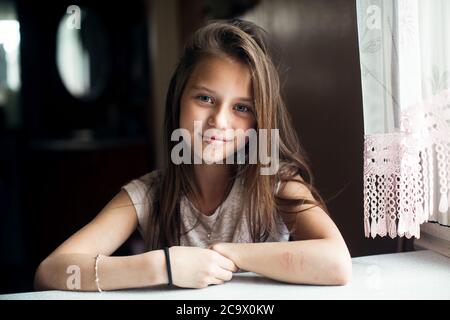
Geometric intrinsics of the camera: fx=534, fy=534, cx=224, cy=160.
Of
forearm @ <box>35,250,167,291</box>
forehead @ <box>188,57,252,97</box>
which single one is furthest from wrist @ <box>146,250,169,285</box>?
forehead @ <box>188,57,252,97</box>

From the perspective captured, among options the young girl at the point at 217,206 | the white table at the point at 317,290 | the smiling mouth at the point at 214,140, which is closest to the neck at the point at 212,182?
the young girl at the point at 217,206

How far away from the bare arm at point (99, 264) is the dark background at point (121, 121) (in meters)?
0.20

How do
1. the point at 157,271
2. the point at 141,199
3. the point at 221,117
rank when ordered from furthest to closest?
the point at 141,199 → the point at 221,117 → the point at 157,271

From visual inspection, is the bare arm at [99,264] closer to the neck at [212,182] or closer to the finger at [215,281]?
the finger at [215,281]

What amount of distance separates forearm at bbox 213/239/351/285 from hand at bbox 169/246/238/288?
1.1 inches

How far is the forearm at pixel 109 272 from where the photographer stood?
783 millimetres

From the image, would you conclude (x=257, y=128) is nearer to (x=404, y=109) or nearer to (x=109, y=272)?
(x=404, y=109)

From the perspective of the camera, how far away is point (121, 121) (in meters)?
3.09

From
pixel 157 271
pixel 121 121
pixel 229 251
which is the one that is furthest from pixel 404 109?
pixel 121 121

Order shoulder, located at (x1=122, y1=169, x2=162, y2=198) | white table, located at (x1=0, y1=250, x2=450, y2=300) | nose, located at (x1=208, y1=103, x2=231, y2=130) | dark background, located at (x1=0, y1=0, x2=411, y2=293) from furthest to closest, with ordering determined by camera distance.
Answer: dark background, located at (x1=0, y1=0, x2=411, y2=293)
shoulder, located at (x1=122, y1=169, x2=162, y2=198)
nose, located at (x1=208, y1=103, x2=231, y2=130)
white table, located at (x1=0, y1=250, x2=450, y2=300)

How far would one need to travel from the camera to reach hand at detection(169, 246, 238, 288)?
786 mm

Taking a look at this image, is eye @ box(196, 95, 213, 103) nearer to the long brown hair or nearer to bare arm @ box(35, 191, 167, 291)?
the long brown hair

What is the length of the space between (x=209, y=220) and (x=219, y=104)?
24 centimetres

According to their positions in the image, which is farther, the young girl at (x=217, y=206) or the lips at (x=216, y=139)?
the lips at (x=216, y=139)
